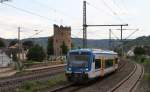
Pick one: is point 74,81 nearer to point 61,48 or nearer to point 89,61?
point 89,61

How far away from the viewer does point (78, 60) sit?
102 feet

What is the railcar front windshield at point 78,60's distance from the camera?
1211 inches

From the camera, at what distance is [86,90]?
26.2m

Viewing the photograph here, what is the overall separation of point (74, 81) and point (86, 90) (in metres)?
4.40

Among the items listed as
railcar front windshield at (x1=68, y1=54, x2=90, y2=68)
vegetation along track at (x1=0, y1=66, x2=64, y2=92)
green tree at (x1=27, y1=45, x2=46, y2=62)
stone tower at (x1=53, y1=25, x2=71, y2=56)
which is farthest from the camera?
stone tower at (x1=53, y1=25, x2=71, y2=56)

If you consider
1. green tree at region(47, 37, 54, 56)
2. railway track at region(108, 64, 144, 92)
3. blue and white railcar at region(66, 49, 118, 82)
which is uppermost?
green tree at region(47, 37, 54, 56)

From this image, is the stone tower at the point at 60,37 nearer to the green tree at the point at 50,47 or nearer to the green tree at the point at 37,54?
the green tree at the point at 50,47

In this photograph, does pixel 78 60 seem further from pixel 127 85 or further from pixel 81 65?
pixel 127 85

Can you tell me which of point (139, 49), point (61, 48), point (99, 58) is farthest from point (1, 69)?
point (139, 49)

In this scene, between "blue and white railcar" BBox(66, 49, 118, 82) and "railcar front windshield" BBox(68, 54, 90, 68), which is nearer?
"blue and white railcar" BBox(66, 49, 118, 82)

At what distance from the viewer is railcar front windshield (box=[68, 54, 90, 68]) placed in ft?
101

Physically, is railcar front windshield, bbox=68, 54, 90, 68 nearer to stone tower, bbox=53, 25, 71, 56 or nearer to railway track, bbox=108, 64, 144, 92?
railway track, bbox=108, 64, 144, 92

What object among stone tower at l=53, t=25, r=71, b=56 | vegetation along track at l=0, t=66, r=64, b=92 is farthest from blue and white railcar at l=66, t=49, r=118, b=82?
stone tower at l=53, t=25, r=71, b=56

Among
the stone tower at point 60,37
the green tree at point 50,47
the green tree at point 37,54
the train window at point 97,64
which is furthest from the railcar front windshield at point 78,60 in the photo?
the green tree at point 50,47
